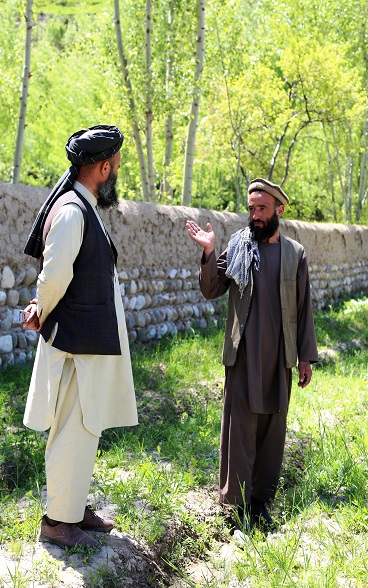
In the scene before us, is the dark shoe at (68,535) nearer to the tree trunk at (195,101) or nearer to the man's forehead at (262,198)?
the man's forehead at (262,198)

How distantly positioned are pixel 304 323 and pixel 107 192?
5.26ft

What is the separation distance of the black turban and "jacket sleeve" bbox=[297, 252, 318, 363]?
1.55m

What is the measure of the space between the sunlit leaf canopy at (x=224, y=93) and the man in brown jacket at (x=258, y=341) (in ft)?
23.4

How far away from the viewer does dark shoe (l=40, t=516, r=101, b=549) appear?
3.66 m

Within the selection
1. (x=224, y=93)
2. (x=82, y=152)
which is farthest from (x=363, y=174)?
(x=82, y=152)

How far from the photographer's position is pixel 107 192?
3.72 m

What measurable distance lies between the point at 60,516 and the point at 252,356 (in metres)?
1.47

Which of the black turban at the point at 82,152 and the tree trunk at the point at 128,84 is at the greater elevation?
the tree trunk at the point at 128,84

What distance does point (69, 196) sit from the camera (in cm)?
359

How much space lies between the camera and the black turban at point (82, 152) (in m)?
3.57

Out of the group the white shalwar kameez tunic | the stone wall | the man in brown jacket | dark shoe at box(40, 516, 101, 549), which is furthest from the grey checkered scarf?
the stone wall

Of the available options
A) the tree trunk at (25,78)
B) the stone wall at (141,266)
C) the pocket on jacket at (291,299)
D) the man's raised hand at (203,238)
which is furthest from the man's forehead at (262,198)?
the tree trunk at (25,78)

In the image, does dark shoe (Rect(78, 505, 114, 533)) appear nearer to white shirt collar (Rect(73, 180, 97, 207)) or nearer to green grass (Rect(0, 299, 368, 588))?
green grass (Rect(0, 299, 368, 588))

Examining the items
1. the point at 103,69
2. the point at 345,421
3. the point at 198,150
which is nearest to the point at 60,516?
the point at 345,421
